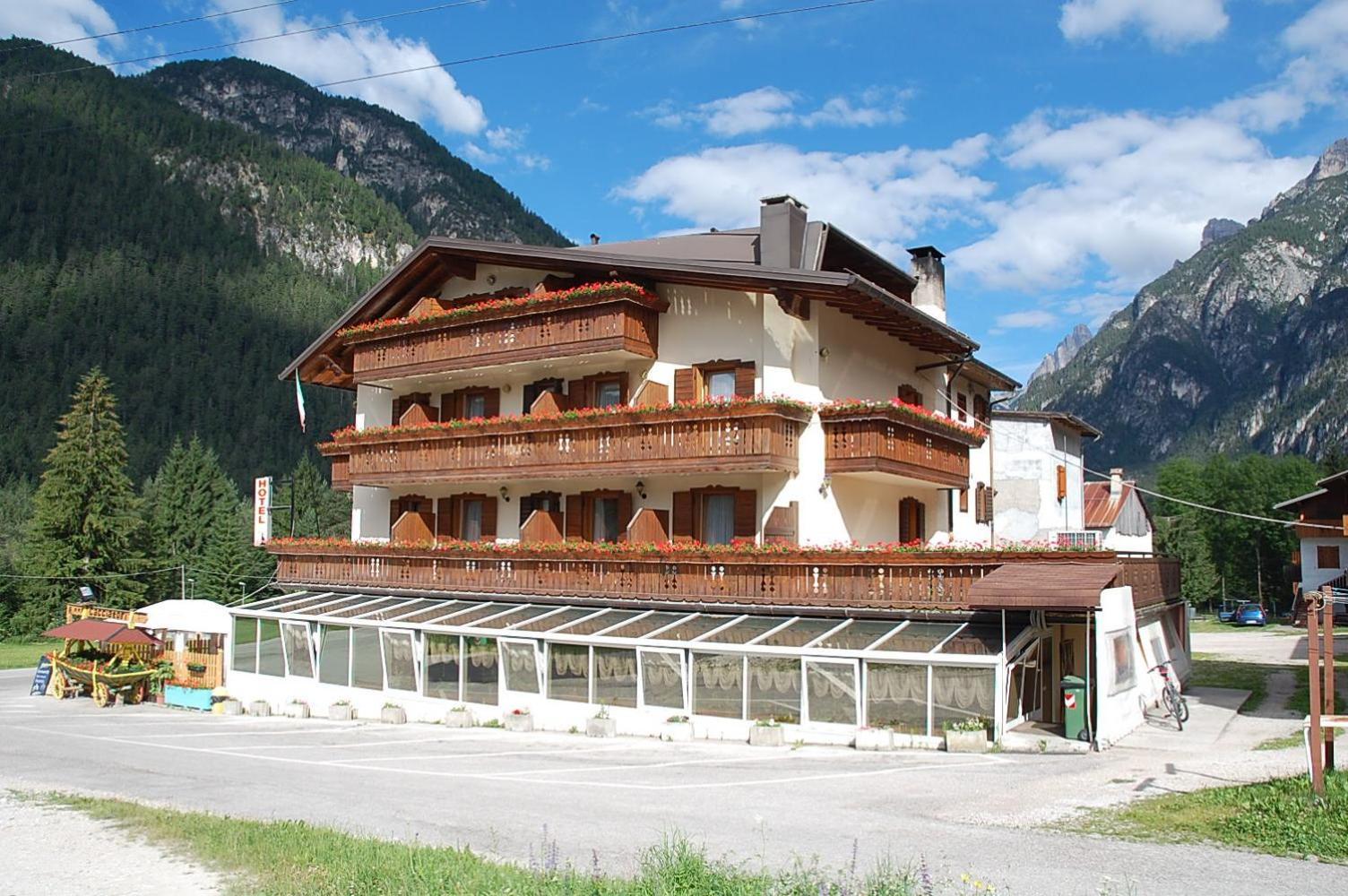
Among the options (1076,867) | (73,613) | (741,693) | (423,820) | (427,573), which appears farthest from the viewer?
(73,613)

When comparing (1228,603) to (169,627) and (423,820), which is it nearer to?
(169,627)

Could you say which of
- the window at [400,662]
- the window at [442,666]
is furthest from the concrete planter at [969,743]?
the window at [400,662]

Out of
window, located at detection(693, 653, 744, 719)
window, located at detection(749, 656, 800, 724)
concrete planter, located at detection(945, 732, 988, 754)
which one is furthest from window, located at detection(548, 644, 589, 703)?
concrete planter, located at detection(945, 732, 988, 754)

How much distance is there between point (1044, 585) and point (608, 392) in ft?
43.8

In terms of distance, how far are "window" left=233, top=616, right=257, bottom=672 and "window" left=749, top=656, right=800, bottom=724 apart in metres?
16.1

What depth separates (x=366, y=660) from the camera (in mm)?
28406

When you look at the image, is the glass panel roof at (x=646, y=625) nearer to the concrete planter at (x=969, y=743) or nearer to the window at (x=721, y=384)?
the window at (x=721, y=384)

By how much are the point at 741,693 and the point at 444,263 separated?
1637 cm

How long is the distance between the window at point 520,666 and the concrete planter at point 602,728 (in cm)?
240

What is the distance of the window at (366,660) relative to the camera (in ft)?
92.2

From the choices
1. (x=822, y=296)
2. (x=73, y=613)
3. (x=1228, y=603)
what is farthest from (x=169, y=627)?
(x=1228, y=603)

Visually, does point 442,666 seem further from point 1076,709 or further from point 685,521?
point 1076,709

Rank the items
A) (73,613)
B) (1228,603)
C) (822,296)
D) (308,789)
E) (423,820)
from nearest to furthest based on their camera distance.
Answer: (423,820)
(308,789)
(822,296)
(73,613)
(1228,603)

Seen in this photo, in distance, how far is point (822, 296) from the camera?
85.2ft
